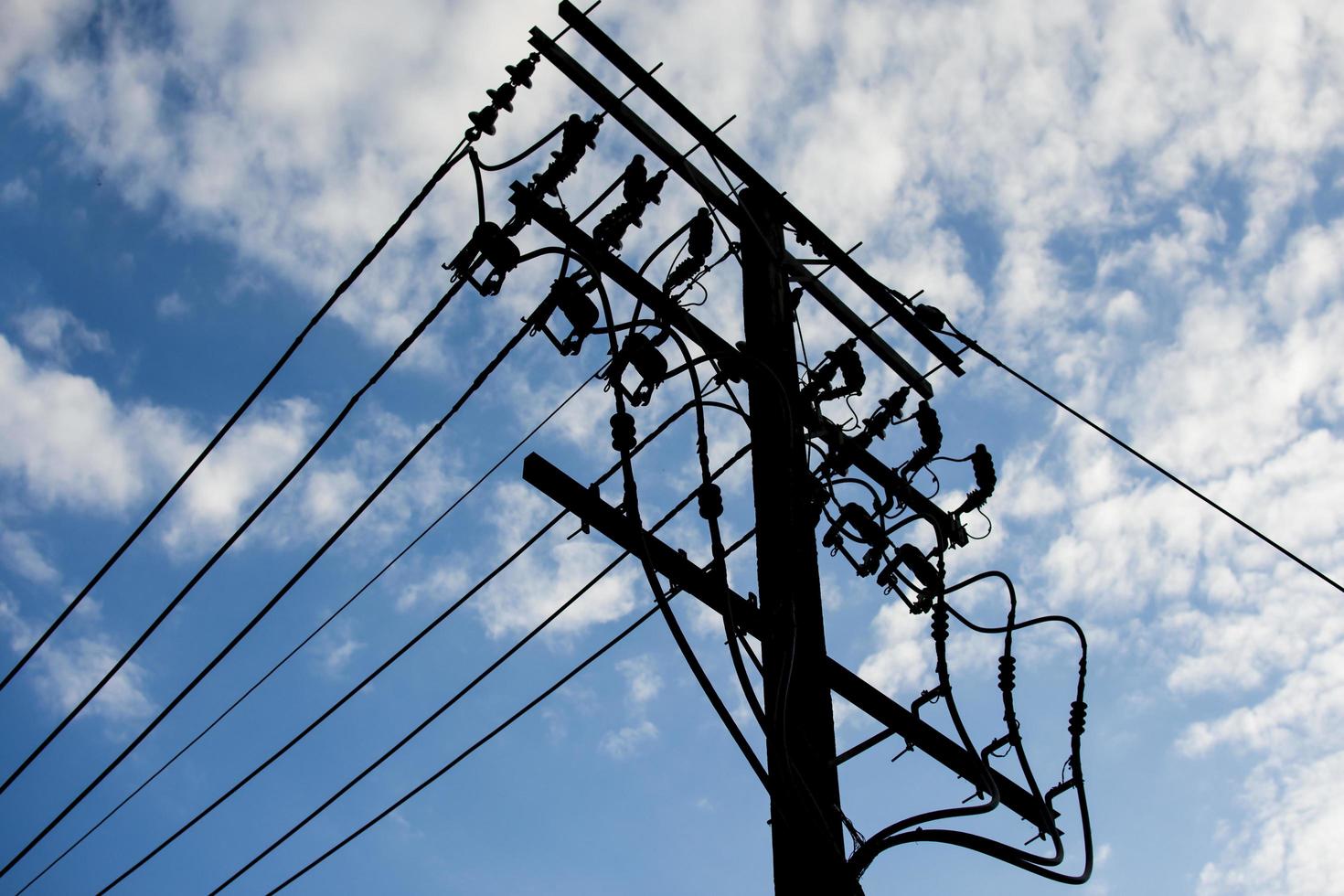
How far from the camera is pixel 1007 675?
17.5 feet

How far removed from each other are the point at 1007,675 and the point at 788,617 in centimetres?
123

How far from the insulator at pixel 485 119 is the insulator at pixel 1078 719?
14.5ft

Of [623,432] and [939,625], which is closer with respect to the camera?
[623,432]

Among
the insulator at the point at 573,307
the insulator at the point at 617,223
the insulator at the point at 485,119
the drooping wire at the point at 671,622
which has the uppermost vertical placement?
the insulator at the point at 485,119

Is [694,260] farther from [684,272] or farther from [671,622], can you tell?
[671,622]

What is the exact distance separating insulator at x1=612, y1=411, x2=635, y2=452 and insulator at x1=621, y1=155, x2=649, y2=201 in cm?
205

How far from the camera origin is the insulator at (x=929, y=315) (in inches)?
307

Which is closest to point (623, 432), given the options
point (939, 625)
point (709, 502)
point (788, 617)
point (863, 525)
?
point (709, 502)

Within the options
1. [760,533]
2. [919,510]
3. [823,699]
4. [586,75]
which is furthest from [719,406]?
[586,75]

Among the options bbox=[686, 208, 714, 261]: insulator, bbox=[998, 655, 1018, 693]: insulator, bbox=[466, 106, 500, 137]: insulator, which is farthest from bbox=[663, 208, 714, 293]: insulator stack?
bbox=[998, 655, 1018, 693]: insulator

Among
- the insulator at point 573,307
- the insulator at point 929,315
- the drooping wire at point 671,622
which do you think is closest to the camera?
the drooping wire at point 671,622

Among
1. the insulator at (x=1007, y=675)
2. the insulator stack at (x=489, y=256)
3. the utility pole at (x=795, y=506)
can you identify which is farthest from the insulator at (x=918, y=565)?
the insulator stack at (x=489, y=256)

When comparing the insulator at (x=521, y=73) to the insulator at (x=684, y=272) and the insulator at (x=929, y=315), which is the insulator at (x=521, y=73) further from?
the insulator at (x=929, y=315)

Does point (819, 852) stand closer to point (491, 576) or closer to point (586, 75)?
point (491, 576)
